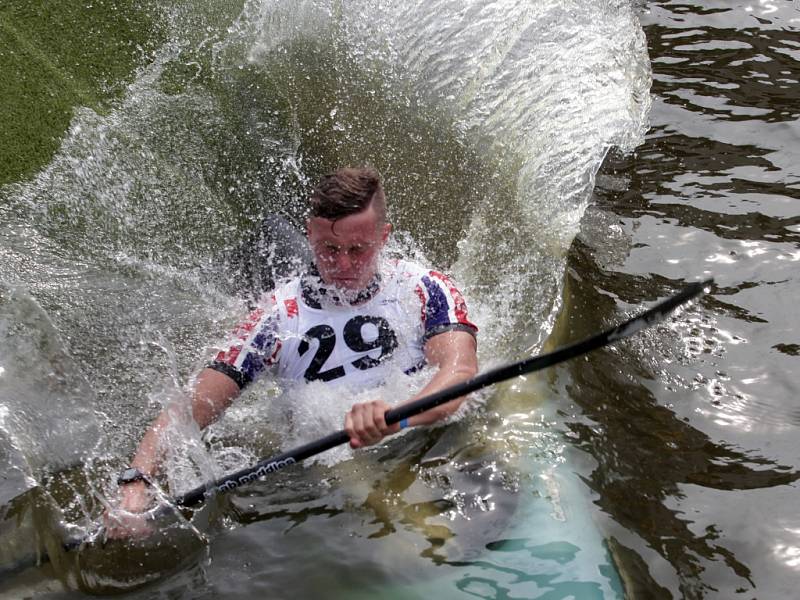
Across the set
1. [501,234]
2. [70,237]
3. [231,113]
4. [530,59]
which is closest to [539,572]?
[501,234]

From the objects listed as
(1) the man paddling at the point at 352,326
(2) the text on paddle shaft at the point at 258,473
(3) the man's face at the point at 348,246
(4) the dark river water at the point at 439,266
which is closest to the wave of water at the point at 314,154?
(4) the dark river water at the point at 439,266

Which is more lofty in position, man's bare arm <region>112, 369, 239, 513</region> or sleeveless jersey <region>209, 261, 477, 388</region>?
sleeveless jersey <region>209, 261, 477, 388</region>

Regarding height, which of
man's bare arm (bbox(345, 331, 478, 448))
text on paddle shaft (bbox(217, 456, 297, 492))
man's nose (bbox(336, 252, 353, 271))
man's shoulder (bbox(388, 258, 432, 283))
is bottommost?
text on paddle shaft (bbox(217, 456, 297, 492))

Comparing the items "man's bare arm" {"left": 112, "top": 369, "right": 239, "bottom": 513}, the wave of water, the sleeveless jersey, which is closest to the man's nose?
the sleeveless jersey

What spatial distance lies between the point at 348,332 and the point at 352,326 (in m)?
0.02

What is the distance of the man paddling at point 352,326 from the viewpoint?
299cm

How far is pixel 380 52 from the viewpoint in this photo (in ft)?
17.2

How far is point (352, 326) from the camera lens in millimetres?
3098

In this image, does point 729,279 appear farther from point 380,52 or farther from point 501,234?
point 380,52

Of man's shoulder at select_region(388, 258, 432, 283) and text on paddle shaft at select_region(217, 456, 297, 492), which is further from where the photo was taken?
man's shoulder at select_region(388, 258, 432, 283)

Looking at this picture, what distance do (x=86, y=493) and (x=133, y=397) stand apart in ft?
2.26

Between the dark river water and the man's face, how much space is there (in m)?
0.38

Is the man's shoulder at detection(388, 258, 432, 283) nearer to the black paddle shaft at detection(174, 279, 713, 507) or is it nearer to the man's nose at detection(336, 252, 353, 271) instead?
the man's nose at detection(336, 252, 353, 271)

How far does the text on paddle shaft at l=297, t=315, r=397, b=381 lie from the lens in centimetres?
310
